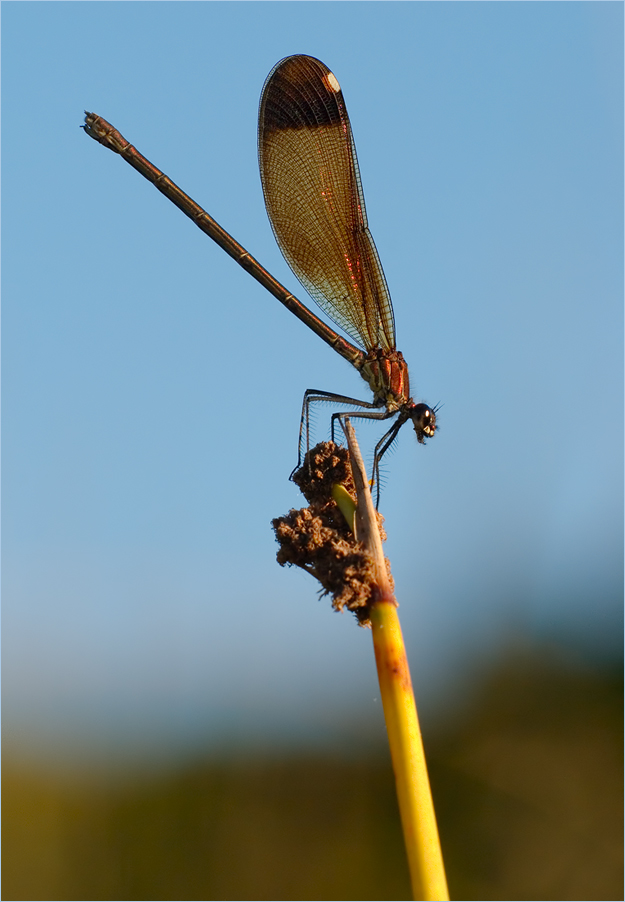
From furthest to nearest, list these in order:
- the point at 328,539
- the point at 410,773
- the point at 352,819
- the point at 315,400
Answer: the point at 352,819
the point at 315,400
the point at 328,539
the point at 410,773

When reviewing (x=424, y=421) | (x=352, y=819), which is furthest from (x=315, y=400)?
(x=352, y=819)

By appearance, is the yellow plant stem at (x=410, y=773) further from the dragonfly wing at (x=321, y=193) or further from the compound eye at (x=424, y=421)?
the dragonfly wing at (x=321, y=193)

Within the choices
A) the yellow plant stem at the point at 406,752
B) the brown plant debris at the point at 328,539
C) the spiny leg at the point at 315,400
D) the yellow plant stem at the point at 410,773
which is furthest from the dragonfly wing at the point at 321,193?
the yellow plant stem at the point at 410,773

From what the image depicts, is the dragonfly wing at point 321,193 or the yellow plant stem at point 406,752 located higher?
the dragonfly wing at point 321,193

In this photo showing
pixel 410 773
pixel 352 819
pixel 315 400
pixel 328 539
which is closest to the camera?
pixel 410 773

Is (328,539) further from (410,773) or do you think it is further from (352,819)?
(352,819)

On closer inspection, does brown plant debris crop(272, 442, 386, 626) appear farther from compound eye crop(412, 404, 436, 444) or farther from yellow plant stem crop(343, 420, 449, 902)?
compound eye crop(412, 404, 436, 444)
